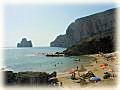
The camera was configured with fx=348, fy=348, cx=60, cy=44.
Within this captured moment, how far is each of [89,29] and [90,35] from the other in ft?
0.16

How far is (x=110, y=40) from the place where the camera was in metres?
2.75

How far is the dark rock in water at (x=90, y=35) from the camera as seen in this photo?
108 inches

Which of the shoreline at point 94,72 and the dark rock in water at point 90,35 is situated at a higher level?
the dark rock in water at point 90,35

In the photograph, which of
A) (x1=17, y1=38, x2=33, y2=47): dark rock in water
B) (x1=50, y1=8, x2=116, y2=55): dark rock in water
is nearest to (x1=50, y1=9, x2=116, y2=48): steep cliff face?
(x1=50, y1=8, x2=116, y2=55): dark rock in water

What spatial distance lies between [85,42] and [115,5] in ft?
1.23

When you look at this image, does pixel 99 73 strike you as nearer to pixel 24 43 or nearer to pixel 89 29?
pixel 89 29

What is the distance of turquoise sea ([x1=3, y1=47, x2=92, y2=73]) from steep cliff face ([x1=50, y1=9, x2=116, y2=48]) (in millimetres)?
88

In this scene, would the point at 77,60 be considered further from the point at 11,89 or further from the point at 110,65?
the point at 11,89

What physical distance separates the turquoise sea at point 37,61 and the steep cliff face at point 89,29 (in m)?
0.09

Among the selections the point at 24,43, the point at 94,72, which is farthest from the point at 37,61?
the point at 94,72

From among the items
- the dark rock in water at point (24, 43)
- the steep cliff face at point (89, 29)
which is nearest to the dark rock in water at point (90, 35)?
the steep cliff face at point (89, 29)

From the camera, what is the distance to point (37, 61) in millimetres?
2719

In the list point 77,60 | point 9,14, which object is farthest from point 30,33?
point 77,60

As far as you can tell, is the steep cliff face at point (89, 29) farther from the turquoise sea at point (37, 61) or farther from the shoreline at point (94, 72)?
the shoreline at point (94, 72)
